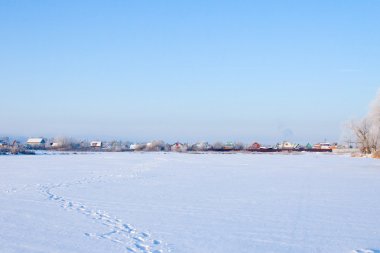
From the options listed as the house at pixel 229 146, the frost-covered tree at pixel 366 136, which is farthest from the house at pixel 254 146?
the frost-covered tree at pixel 366 136

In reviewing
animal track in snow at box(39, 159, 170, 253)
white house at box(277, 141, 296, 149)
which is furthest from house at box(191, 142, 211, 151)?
animal track in snow at box(39, 159, 170, 253)

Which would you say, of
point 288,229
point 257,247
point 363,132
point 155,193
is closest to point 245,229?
point 288,229

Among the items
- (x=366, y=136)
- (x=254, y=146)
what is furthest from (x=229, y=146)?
(x=366, y=136)

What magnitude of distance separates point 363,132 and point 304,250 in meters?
59.9

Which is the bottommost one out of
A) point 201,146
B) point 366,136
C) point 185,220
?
point 185,220

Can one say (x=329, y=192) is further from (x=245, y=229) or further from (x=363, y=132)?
(x=363, y=132)

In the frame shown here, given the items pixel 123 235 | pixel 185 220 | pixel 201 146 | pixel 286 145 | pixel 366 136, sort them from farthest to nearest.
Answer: pixel 286 145 → pixel 201 146 → pixel 366 136 → pixel 185 220 → pixel 123 235

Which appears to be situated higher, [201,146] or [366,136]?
[366,136]

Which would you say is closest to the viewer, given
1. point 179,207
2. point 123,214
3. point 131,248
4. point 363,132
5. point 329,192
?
point 131,248

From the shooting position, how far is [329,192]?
1454cm

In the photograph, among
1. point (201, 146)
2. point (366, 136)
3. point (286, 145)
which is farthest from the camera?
point (286, 145)

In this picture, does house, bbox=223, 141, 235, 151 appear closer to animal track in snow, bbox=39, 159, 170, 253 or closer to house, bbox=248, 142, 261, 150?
house, bbox=248, 142, 261, 150

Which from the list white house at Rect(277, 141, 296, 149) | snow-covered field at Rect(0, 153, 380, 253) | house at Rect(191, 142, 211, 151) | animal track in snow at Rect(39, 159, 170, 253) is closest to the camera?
animal track in snow at Rect(39, 159, 170, 253)

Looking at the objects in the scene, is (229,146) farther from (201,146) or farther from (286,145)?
(286,145)
